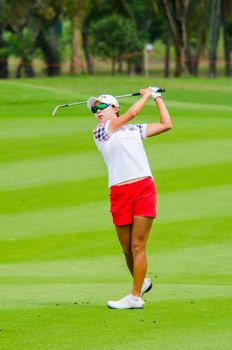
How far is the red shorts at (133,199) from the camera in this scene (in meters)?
10.3

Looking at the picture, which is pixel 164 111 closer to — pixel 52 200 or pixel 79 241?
pixel 79 241

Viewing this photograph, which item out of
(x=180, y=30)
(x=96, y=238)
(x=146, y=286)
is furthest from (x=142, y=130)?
(x=180, y=30)

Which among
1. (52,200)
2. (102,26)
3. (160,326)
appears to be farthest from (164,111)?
(102,26)

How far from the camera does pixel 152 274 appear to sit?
1335 cm

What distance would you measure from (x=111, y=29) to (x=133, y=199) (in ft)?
219

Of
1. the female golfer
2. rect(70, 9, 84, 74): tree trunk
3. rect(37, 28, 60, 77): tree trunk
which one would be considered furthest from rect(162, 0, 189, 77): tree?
the female golfer

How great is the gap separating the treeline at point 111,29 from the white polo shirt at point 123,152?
1904 inches

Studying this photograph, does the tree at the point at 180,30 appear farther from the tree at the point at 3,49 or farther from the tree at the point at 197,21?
the tree at the point at 197,21

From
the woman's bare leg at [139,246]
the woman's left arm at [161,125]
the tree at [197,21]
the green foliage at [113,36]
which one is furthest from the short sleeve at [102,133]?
the tree at [197,21]

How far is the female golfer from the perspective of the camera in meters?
10.2

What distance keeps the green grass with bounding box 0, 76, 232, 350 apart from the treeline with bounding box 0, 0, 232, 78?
3475 centimetres

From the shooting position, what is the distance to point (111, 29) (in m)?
76.2

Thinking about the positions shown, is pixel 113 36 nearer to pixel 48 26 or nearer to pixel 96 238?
pixel 48 26

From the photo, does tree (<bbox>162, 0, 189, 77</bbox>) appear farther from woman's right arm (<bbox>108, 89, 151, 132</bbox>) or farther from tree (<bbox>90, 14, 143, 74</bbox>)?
woman's right arm (<bbox>108, 89, 151, 132</bbox>)
